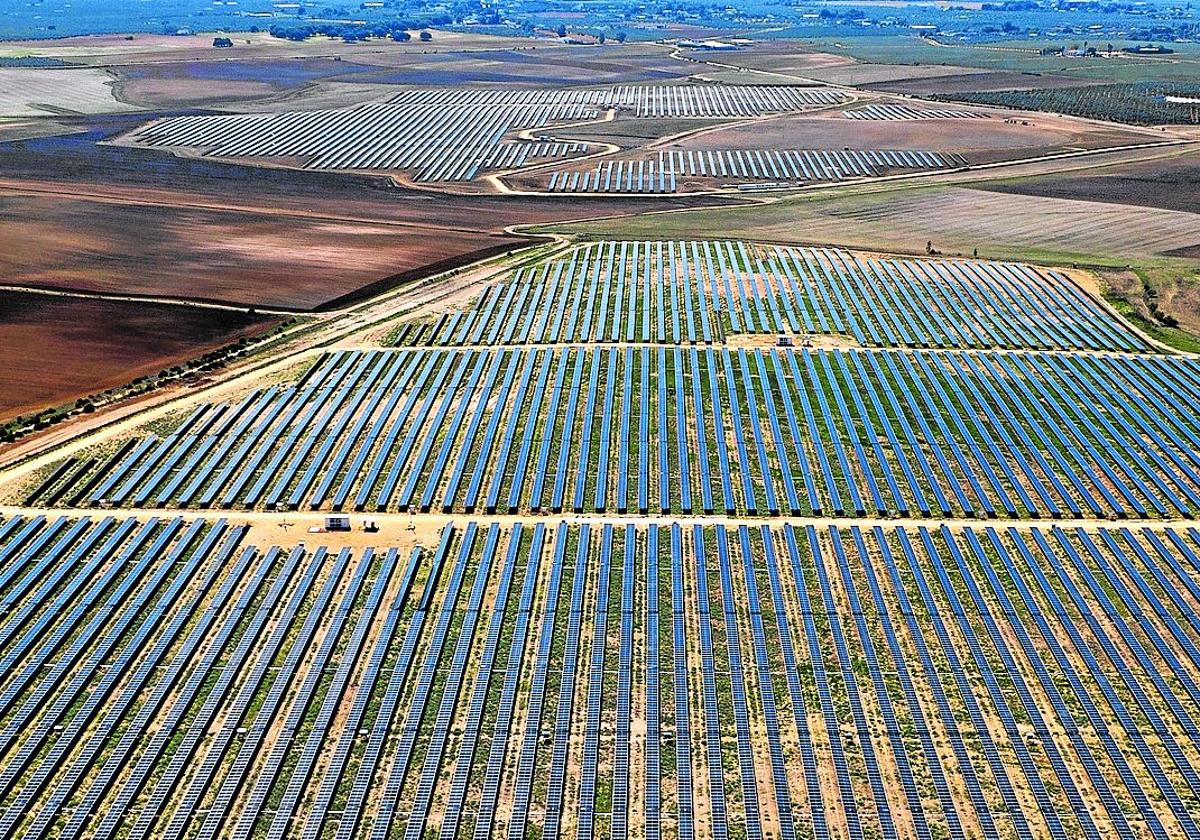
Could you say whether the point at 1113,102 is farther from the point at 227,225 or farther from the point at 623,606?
the point at 623,606

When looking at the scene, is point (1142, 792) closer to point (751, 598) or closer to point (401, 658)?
point (751, 598)

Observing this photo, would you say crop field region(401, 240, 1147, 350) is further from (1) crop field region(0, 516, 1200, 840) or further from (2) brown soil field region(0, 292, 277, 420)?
(1) crop field region(0, 516, 1200, 840)

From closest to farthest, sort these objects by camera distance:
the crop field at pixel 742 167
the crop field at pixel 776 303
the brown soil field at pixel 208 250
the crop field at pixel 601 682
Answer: the crop field at pixel 601 682, the crop field at pixel 776 303, the brown soil field at pixel 208 250, the crop field at pixel 742 167

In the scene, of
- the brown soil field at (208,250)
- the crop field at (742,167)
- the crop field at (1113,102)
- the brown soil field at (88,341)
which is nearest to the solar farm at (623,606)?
the brown soil field at (88,341)

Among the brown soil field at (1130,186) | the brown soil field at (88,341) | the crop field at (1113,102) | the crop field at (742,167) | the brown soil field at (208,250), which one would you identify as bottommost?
the brown soil field at (88,341)

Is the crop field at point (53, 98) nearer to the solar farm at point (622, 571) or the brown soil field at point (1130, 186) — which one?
the solar farm at point (622, 571)

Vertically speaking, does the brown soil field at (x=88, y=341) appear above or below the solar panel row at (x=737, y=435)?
below

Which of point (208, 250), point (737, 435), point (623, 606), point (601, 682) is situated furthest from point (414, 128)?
point (601, 682)
